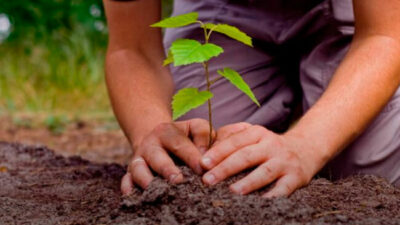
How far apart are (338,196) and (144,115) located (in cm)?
69

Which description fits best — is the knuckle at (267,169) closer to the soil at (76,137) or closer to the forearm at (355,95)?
the forearm at (355,95)

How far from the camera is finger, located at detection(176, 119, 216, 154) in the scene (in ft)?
5.32

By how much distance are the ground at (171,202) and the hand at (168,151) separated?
0.03m

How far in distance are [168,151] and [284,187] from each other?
0.34 meters

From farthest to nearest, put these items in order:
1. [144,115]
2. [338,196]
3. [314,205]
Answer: [144,115] → [338,196] → [314,205]

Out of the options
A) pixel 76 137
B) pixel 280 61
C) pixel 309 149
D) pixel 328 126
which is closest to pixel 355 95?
pixel 328 126

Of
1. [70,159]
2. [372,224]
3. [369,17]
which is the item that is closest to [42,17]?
[70,159]

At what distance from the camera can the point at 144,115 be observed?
193 cm

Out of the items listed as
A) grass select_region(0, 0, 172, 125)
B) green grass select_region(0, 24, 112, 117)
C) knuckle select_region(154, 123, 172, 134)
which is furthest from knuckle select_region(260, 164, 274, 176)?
green grass select_region(0, 24, 112, 117)

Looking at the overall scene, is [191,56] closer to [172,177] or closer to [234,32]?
[234,32]

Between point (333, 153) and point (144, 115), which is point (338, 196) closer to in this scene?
point (333, 153)

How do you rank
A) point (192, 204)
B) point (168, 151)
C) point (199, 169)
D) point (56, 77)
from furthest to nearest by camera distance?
1. point (56, 77)
2. point (168, 151)
3. point (199, 169)
4. point (192, 204)

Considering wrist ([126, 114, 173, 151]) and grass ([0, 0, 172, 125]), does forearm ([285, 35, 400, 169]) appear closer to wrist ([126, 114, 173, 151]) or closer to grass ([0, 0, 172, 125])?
wrist ([126, 114, 173, 151])

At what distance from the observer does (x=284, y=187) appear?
1.49 m
